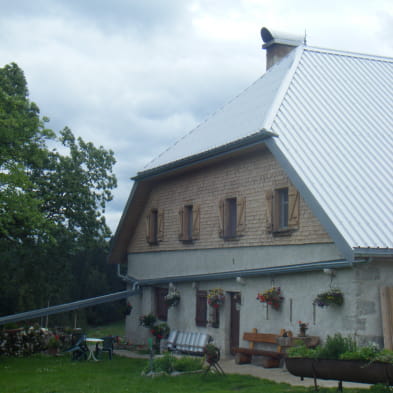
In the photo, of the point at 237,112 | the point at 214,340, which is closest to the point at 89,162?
the point at 237,112

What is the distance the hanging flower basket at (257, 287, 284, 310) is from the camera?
17.0 meters

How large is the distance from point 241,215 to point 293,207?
2.71m

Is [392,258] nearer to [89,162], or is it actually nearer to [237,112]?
[237,112]

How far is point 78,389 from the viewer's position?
47.3 ft

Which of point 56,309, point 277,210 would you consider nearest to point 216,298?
point 277,210

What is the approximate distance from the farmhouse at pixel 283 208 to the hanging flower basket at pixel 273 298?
7 centimetres

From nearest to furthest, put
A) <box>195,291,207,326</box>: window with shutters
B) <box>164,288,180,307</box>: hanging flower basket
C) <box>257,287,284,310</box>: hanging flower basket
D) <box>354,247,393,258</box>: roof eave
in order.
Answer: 1. <box>354,247,393,258</box>: roof eave
2. <box>257,287,284,310</box>: hanging flower basket
3. <box>195,291,207,326</box>: window with shutters
4. <box>164,288,180,307</box>: hanging flower basket

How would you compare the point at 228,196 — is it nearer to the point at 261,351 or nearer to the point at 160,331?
the point at 261,351

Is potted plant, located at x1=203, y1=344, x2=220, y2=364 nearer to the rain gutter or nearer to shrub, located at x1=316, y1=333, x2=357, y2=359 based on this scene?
the rain gutter

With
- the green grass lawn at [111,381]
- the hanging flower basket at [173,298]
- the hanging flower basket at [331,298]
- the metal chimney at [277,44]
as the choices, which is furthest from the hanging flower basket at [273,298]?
the metal chimney at [277,44]

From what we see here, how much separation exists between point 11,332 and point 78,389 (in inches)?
397

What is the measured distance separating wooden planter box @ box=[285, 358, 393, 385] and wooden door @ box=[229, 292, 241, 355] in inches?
286

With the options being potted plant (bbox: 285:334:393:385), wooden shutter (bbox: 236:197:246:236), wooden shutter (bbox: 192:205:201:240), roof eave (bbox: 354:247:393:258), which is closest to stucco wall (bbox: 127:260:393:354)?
roof eave (bbox: 354:247:393:258)

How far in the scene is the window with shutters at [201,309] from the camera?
827 inches
